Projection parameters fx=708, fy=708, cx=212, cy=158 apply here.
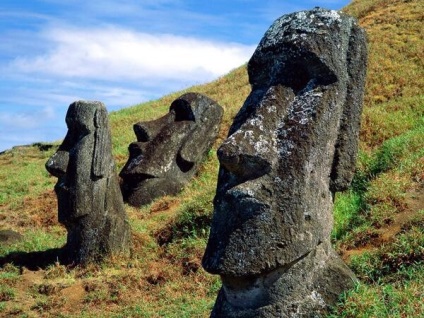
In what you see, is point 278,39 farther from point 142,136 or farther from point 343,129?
point 142,136

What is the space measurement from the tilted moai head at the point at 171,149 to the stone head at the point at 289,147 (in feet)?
28.2

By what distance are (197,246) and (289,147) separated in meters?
5.22

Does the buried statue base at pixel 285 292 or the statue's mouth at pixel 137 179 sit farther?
the statue's mouth at pixel 137 179

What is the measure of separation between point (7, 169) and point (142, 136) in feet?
25.0

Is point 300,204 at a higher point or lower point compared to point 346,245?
higher

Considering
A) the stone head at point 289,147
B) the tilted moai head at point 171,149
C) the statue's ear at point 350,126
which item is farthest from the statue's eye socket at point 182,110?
the statue's ear at point 350,126

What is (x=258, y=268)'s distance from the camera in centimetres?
473

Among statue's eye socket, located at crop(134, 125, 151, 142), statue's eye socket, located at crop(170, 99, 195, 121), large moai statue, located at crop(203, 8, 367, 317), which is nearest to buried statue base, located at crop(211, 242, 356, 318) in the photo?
large moai statue, located at crop(203, 8, 367, 317)

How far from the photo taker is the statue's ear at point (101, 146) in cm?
1011

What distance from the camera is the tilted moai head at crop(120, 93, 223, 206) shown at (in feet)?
45.6

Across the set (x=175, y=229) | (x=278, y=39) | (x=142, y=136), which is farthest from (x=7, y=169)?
(x=278, y=39)

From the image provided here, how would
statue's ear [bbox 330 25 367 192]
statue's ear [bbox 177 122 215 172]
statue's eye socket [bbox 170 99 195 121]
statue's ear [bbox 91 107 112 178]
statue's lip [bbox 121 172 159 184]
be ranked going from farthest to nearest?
Result: statue's eye socket [bbox 170 99 195 121] → statue's ear [bbox 177 122 215 172] → statue's lip [bbox 121 172 159 184] → statue's ear [bbox 91 107 112 178] → statue's ear [bbox 330 25 367 192]

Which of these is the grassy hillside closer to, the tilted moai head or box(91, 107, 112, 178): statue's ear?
the tilted moai head

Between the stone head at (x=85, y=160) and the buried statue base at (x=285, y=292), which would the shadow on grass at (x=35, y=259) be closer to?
the stone head at (x=85, y=160)
